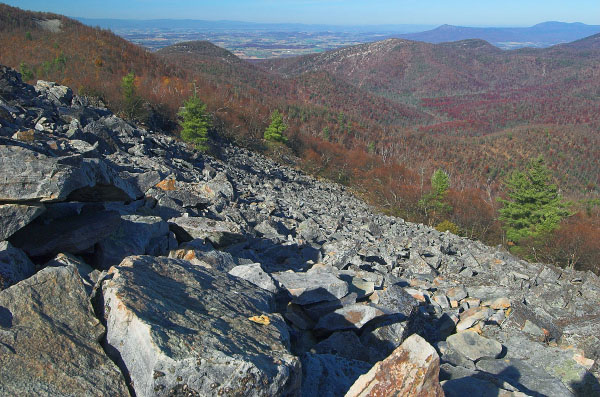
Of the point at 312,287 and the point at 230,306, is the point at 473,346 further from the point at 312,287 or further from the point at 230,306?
Answer: the point at 230,306

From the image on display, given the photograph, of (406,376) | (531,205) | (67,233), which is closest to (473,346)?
(406,376)

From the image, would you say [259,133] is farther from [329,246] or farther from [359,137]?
[359,137]

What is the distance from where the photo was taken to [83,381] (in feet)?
7.74

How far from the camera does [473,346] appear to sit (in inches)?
215

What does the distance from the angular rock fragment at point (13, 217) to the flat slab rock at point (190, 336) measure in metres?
1.19

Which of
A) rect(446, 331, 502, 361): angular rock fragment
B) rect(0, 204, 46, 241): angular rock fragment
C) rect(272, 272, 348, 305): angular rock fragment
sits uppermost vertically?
rect(0, 204, 46, 241): angular rock fragment

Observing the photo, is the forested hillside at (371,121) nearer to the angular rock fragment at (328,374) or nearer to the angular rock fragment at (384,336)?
the angular rock fragment at (384,336)

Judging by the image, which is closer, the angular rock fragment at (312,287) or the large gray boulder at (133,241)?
the large gray boulder at (133,241)

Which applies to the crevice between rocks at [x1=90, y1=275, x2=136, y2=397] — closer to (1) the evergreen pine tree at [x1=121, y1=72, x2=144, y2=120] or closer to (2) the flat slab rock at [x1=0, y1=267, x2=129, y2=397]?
(2) the flat slab rock at [x1=0, y1=267, x2=129, y2=397]

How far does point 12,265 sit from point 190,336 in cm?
189

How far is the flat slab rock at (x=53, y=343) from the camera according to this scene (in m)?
2.27

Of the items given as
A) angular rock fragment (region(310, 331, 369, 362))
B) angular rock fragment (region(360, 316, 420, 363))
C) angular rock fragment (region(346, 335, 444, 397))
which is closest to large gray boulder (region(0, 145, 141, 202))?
angular rock fragment (region(310, 331, 369, 362))

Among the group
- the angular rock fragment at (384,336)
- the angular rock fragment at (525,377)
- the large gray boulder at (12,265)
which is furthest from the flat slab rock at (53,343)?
the angular rock fragment at (525,377)

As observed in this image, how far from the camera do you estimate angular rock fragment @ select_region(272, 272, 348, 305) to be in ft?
16.2
